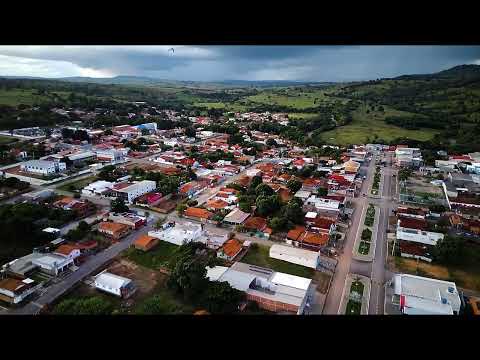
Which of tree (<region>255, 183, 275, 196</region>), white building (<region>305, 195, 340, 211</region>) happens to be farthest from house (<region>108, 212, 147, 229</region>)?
white building (<region>305, 195, 340, 211</region>)

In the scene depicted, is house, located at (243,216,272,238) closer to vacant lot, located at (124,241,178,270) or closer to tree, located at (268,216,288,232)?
tree, located at (268,216,288,232)

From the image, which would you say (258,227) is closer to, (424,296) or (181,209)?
(181,209)

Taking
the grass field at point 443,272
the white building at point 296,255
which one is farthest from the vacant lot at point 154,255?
the grass field at point 443,272

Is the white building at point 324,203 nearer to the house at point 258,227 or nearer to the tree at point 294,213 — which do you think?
the tree at point 294,213

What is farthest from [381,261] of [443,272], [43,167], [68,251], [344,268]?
[43,167]
